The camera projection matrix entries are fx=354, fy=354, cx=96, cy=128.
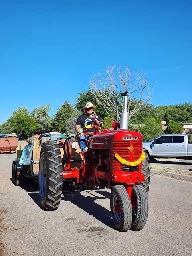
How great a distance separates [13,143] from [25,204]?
2547 centimetres

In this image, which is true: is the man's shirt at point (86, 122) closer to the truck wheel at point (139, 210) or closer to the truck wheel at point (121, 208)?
the truck wheel at point (121, 208)

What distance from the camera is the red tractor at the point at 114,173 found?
5.58 meters

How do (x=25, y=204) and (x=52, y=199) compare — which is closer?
(x=52, y=199)

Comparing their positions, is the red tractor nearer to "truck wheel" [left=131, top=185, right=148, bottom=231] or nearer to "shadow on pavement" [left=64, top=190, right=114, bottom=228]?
"truck wheel" [left=131, top=185, right=148, bottom=231]

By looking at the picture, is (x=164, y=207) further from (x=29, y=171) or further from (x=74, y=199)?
(x=29, y=171)

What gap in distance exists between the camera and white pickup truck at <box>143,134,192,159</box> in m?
22.0

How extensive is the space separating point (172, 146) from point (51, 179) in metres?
16.6

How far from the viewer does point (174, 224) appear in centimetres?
605

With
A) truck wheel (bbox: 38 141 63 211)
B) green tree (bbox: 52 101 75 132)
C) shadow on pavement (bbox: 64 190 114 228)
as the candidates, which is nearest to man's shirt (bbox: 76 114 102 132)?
truck wheel (bbox: 38 141 63 211)

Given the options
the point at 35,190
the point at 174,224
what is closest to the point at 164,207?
the point at 174,224

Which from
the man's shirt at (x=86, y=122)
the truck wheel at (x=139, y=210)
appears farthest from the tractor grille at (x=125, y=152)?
the man's shirt at (x=86, y=122)

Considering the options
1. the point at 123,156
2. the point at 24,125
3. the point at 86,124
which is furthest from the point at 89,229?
the point at 24,125

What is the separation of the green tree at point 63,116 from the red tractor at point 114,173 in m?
58.1

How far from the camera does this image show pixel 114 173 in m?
5.91
